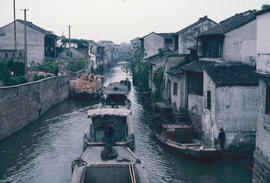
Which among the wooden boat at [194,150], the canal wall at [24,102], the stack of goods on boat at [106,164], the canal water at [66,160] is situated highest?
the canal wall at [24,102]

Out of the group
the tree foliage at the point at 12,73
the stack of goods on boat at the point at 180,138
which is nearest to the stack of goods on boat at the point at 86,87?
the tree foliage at the point at 12,73

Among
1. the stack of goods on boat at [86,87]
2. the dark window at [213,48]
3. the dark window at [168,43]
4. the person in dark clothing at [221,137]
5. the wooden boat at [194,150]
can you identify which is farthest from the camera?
the dark window at [168,43]

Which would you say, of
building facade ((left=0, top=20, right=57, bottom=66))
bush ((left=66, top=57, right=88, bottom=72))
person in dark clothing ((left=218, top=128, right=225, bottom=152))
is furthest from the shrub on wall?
building facade ((left=0, top=20, right=57, bottom=66))

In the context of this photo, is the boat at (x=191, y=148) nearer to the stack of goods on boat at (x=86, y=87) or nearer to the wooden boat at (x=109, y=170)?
the wooden boat at (x=109, y=170)

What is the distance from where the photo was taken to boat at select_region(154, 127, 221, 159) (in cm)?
1567

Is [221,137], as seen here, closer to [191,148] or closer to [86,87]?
[191,148]

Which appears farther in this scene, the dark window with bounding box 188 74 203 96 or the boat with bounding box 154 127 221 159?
the dark window with bounding box 188 74 203 96

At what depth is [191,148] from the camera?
16.2m

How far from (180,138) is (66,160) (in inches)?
268

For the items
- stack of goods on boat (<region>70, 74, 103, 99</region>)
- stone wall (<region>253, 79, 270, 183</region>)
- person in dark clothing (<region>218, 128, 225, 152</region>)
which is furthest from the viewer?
stack of goods on boat (<region>70, 74, 103, 99</region>)

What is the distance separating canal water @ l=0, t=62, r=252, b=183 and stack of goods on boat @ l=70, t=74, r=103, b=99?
11.0 m

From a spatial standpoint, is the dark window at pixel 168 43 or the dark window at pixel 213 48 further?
the dark window at pixel 168 43

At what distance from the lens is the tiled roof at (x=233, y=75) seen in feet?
51.5

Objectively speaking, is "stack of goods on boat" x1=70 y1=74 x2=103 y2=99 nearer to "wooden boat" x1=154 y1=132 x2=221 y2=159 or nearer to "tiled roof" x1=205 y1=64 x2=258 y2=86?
"wooden boat" x1=154 y1=132 x2=221 y2=159
